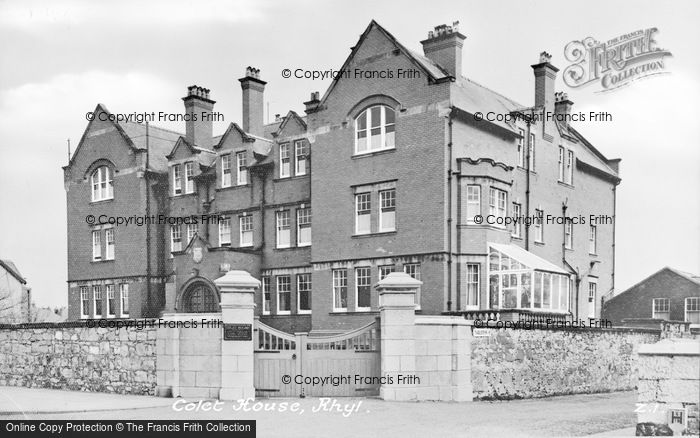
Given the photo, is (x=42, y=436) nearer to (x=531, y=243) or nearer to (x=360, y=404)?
(x=360, y=404)

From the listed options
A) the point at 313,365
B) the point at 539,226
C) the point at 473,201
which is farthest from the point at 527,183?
the point at 313,365

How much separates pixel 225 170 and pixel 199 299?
6507 millimetres

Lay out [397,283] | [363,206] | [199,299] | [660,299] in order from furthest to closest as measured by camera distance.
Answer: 1. [660,299]
2. [199,299]
3. [363,206]
4. [397,283]

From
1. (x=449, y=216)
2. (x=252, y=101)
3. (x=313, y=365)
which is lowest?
(x=313, y=365)

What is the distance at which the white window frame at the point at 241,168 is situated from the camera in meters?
36.2

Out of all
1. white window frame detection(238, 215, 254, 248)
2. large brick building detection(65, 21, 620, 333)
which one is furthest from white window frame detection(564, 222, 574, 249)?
white window frame detection(238, 215, 254, 248)

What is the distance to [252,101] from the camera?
37969 mm

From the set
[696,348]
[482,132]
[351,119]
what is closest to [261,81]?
[351,119]

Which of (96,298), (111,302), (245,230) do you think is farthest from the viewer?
(96,298)

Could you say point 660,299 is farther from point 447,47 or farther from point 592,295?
point 447,47

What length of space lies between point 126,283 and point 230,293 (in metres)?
24.0

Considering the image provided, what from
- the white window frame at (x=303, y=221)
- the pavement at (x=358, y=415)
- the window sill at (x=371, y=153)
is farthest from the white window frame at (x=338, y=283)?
the pavement at (x=358, y=415)

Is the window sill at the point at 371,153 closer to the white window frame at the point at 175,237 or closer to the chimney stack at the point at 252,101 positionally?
the chimney stack at the point at 252,101

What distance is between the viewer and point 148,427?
13422 mm
